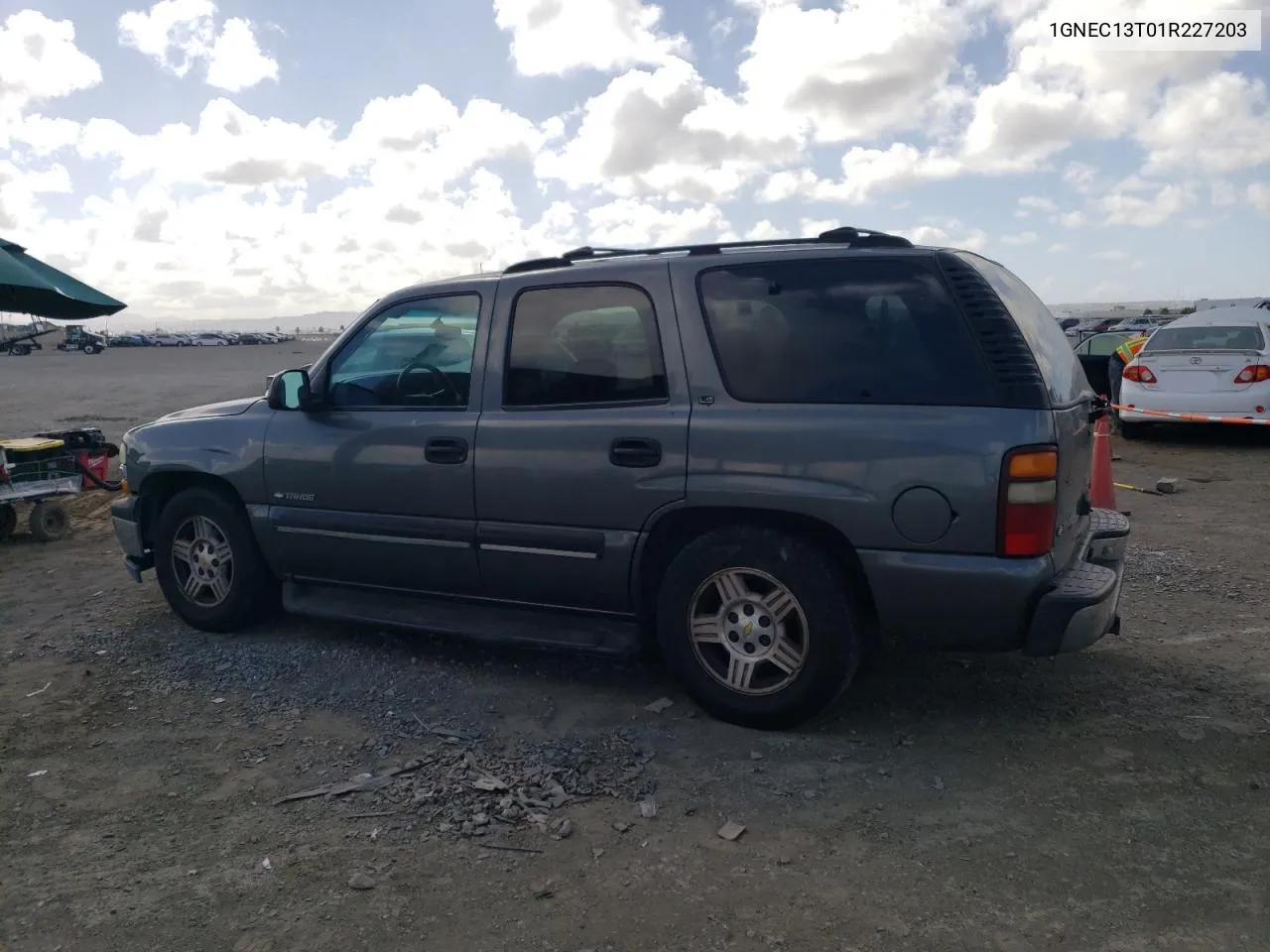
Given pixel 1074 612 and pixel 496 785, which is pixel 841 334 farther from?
pixel 496 785

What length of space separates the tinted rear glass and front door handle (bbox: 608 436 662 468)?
10084 mm

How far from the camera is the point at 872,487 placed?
376 cm

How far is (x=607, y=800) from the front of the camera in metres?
3.63

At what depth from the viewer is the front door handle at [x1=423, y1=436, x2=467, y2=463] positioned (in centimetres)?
463

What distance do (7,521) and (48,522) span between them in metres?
0.32

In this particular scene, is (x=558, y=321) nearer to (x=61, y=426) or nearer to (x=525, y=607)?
(x=525, y=607)

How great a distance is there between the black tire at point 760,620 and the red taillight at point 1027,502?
2.12 feet

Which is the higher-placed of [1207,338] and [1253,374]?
[1207,338]

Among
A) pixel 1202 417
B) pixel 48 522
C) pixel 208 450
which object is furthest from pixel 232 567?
pixel 1202 417

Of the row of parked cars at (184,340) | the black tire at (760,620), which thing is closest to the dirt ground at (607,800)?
the black tire at (760,620)

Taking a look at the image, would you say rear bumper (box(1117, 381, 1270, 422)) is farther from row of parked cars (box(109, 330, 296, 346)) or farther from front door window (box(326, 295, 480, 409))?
row of parked cars (box(109, 330, 296, 346))

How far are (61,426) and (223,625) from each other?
12818 mm

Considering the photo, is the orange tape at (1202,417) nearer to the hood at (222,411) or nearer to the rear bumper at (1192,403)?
the rear bumper at (1192,403)

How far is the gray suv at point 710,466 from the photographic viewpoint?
12.1 ft
